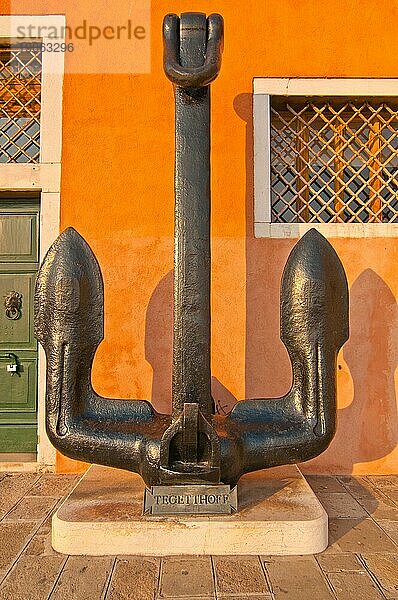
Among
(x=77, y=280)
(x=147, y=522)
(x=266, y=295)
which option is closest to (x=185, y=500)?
(x=147, y=522)

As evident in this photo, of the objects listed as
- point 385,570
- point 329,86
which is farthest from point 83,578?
point 329,86

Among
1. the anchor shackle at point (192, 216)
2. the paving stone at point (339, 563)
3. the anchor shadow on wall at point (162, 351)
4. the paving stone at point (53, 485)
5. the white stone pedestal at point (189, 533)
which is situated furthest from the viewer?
the anchor shadow on wall at point (162, 351)

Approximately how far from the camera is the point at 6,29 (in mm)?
4094

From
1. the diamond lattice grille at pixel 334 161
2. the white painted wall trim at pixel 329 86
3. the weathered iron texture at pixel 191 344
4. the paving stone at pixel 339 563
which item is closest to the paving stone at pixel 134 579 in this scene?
the weathered iron texture at pixel 191 344

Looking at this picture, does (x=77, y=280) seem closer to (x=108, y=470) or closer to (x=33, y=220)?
(x=108, y=470)

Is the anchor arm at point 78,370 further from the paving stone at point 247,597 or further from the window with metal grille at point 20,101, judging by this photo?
the window with metal grille at point 20,101

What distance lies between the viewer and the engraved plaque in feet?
8.42

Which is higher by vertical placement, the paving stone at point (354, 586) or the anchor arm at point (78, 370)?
the anchor arm at point (78, 370)

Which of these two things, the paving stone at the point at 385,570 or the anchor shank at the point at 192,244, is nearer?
the paving stone at the point at 385,570

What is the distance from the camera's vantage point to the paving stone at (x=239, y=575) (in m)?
2.20

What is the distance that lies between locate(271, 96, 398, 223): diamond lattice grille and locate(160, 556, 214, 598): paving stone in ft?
8.70

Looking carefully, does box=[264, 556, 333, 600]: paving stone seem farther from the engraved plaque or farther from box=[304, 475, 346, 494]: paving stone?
box=[304, 475, 346, 494]: paving stone

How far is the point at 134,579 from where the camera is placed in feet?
7.47

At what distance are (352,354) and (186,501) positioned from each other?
6.52ft
